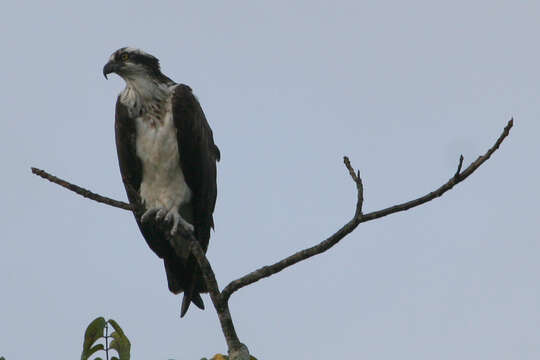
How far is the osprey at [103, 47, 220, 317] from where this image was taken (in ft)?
22.8

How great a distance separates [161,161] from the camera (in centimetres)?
699

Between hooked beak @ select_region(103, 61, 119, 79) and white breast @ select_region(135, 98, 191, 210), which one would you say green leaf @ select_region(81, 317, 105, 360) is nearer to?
white breast @ select_region(135, 98, 191, 210)

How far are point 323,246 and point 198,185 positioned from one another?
2652 millimetres

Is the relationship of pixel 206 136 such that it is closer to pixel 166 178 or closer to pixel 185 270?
pixel 166 178

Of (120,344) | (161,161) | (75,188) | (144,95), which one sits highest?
(144,95)

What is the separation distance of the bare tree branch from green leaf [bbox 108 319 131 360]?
66 cm

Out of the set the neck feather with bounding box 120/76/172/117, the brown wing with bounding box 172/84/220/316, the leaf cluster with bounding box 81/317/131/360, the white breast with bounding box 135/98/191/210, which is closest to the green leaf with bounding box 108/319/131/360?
the leaf cluster with bounding box 81/317/131/360

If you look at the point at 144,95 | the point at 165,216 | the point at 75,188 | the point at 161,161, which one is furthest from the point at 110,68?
the point at 75,188

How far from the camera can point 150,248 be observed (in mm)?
7305

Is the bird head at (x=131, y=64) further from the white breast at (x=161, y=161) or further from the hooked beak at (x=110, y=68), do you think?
the white breast at (x=161, y=161)

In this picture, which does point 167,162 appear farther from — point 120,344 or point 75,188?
point 120,344

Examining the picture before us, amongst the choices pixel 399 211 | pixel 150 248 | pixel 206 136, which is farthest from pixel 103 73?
pixel 399 211

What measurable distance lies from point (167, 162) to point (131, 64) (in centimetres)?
102

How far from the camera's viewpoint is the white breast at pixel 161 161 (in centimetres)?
697
